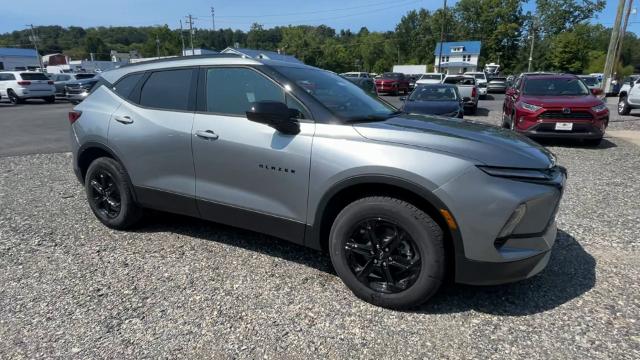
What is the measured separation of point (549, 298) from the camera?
2912 mm

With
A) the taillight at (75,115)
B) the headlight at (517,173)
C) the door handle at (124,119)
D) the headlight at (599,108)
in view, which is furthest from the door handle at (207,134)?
the headlight at (599,108)

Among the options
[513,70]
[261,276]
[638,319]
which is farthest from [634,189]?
[513,70]

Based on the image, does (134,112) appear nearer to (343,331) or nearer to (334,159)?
(334,159)

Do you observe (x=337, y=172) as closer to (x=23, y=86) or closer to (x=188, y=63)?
(x=188, y=63)

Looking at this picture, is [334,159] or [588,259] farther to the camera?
[588,259]

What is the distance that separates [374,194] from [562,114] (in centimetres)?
735

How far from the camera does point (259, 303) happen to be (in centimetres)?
288

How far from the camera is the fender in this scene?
2502 mm

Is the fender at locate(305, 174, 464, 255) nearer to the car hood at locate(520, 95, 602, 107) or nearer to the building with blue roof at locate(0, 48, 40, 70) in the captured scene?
the car hood at locate(520, 95, 602, 107)

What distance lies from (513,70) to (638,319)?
301ft

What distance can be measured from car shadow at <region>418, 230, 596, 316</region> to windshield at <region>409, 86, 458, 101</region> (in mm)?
8236

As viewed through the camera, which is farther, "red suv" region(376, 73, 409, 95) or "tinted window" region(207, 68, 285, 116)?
"red suv" region(376, 73, 409, 95)

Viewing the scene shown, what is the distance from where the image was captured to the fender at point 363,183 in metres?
2.50

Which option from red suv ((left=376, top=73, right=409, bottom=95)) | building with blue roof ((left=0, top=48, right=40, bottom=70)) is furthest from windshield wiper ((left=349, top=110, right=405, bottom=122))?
building with blue roof ((left=0, top=48, right=40, bottom=70))
